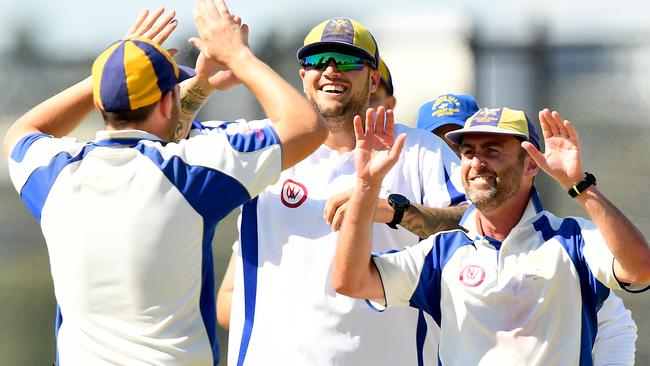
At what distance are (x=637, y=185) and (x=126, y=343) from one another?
3.70 meters

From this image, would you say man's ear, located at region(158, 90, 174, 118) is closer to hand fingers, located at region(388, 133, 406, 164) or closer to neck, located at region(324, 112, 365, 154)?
hand fingers, located at region(388, 133, 406, 164)

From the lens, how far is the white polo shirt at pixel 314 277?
4090 mm

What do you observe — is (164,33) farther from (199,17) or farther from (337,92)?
(337,92)

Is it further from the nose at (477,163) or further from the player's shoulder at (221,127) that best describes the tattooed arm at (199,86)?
the nose at (477,163)

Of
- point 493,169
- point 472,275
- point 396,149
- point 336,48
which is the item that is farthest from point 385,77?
point 472,275

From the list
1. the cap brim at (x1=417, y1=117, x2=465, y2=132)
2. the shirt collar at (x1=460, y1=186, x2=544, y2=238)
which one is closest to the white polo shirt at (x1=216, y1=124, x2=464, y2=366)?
the shirt collar at (x1=460, y1=186, x2=544, y2=238)

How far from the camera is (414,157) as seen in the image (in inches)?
166

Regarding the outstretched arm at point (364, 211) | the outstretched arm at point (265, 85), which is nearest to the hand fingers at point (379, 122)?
the outstretched arm at point (364, 211)

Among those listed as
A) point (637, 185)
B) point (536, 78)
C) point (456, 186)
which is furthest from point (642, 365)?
point (456, 186)

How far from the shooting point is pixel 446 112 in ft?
17.9

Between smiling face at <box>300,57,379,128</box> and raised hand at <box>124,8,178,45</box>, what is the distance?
0.62 metres

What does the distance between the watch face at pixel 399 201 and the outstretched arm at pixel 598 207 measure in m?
0.52

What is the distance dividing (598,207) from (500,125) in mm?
511

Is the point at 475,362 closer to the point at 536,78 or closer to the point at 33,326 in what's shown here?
the point at 536,78
